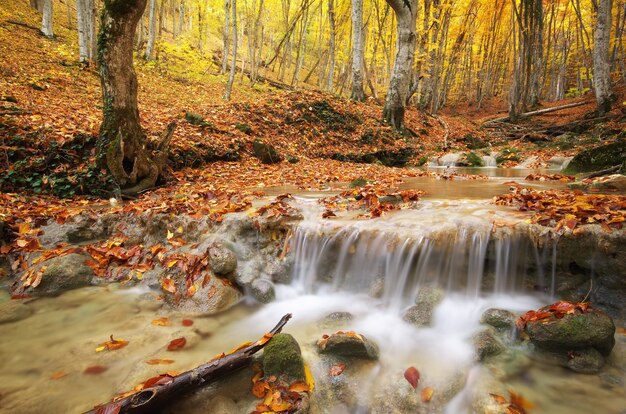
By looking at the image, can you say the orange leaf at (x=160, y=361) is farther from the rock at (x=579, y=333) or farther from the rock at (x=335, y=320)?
the rock at (x=579, y=333)

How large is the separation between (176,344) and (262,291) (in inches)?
46.2

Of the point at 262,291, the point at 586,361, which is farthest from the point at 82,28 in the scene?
the point at 586,361

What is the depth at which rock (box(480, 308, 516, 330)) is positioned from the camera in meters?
2.91

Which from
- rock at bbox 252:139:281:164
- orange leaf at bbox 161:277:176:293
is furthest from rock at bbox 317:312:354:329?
rock at bbox 252:139:281:164

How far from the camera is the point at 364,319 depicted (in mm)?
3393

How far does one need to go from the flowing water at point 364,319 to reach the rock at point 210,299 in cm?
12

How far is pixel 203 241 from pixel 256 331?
164cm

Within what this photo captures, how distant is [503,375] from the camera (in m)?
2.50

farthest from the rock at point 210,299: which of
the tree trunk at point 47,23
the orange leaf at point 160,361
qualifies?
the tree trunk at point 47,23

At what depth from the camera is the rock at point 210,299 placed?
11.6ft

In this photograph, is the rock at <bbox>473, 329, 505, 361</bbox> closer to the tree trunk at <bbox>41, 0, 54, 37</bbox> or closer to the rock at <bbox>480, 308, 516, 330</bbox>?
the rock at <bbox>480, 308, 516, 330</bbox>

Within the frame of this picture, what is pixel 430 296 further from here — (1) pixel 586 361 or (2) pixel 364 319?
(1) pixel 586 361

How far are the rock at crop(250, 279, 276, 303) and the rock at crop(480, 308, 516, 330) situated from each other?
227 centimetres

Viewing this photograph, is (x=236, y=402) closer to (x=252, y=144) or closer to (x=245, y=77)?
(x=252, y=144)
